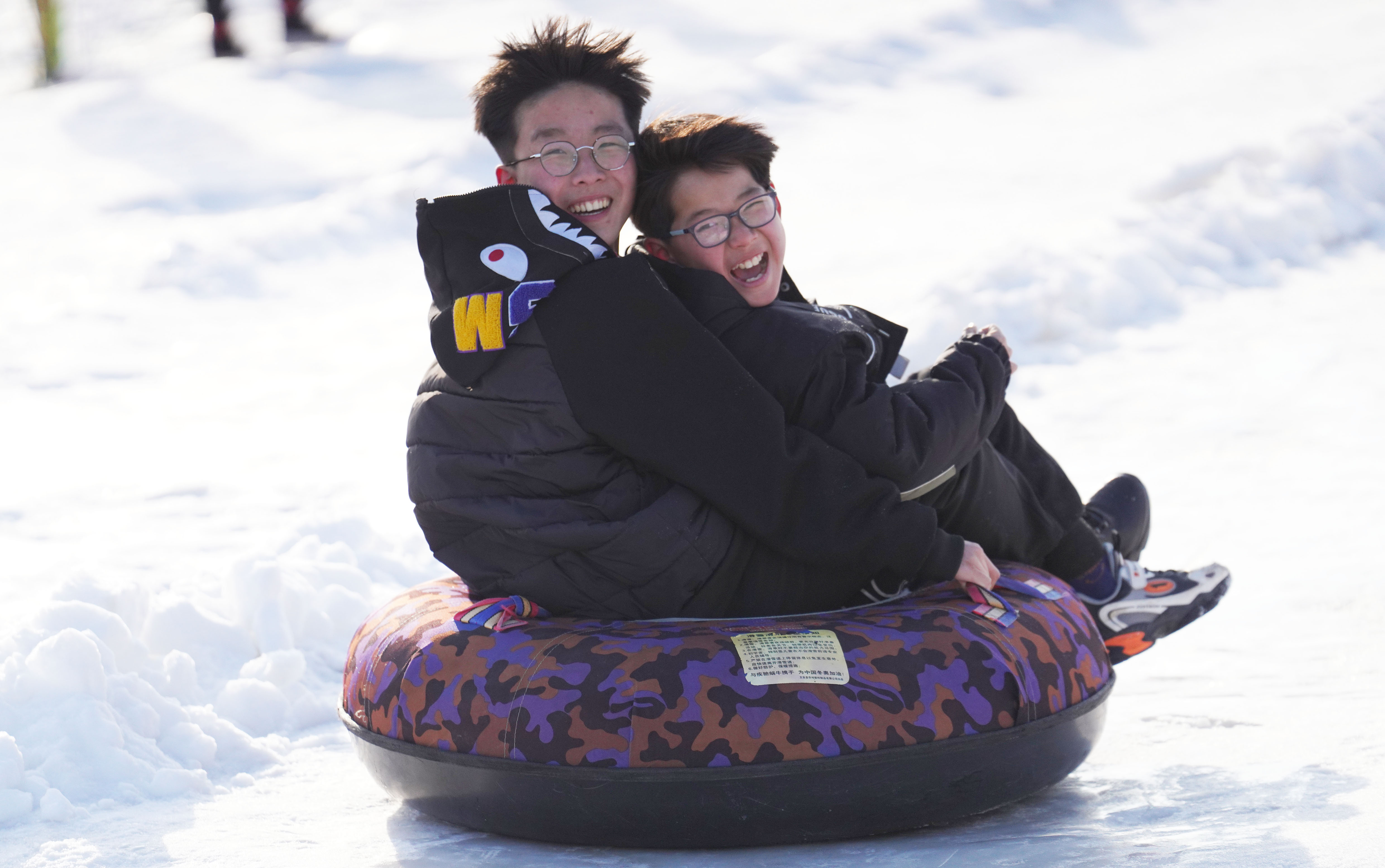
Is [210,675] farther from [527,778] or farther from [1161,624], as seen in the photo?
[1161,624]

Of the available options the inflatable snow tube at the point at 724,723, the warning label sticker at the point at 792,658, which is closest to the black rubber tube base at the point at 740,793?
the inflatable snow tube at the point at 724,723

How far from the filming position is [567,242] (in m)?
2.39

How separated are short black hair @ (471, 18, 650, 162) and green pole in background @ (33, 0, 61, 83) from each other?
547 inches

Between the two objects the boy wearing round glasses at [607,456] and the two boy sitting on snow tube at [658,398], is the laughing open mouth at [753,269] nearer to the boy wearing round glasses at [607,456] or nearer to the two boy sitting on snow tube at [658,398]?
the two boy sitting on snow tube at [658,398]

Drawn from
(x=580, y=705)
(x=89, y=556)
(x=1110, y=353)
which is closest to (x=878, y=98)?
(x=1110, y=353)

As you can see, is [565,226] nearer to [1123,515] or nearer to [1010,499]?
[1010,499]

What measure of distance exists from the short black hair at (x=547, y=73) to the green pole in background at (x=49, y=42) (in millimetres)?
13883

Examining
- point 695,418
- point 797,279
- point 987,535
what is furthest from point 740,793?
point 797,279

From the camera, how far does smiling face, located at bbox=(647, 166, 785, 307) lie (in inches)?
107

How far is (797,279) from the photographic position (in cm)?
952

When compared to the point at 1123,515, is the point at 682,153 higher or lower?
higher

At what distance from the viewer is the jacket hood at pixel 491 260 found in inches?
92.9

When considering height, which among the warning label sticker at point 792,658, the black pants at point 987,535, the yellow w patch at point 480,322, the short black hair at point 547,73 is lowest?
the warning label sticker at point 792,658

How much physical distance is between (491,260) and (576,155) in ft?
1.24
